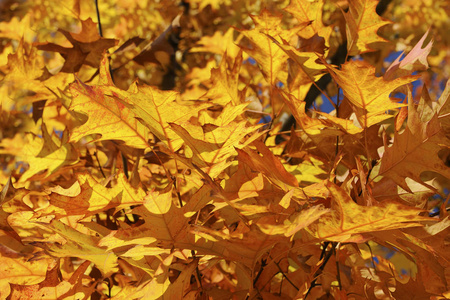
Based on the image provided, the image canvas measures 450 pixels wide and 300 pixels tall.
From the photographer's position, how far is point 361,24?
0.67 m

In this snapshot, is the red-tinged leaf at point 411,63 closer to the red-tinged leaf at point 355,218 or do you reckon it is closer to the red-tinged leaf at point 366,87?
the red-tinged leaf at point 366,87

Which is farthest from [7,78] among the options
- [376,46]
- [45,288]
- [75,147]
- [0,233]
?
[376,46]

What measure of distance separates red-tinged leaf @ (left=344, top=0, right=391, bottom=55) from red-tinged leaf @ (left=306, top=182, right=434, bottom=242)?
36cm

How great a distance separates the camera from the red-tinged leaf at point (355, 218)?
40 cm

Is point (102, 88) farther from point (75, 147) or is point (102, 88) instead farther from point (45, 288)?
point (75, 147)

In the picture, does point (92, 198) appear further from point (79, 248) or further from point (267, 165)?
point (267, 165)

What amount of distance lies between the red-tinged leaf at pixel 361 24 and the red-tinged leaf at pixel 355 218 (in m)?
0.36

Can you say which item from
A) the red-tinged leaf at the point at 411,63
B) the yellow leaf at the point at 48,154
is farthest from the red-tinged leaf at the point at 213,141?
the yellow leaf at the point at 48,154

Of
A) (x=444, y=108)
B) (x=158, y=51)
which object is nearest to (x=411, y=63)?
(x=444, y=108)

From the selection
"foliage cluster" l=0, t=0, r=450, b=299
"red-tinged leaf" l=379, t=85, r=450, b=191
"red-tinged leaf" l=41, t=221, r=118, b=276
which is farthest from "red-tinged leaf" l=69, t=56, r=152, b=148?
"red-tinged leaf" l=379, t=85, r=450, b=191

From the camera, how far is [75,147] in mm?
917

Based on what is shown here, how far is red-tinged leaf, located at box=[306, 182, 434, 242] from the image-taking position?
1.31 feet

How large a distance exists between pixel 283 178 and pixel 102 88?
0.27 metres

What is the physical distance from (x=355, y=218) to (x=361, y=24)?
0.38 metres
